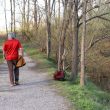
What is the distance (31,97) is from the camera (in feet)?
37.1

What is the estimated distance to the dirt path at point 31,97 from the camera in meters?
10.1

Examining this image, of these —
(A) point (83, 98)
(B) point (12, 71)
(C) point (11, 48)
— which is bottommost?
(A) point (83, 98)

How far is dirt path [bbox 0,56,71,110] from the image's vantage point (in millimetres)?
10078

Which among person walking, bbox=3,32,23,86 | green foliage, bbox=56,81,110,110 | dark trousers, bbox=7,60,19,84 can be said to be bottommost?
green foliage, bbox=56,81,110,110

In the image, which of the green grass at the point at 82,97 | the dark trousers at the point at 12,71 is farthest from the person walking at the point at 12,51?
the green grass at the point at 82,97

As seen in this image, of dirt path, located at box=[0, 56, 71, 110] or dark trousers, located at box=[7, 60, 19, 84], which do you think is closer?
dirt path, located at box=[0, 56, 71, 110]

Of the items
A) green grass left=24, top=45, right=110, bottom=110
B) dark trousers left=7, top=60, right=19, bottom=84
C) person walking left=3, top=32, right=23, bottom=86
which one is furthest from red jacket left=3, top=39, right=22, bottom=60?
green grass left=24, top=45, right=110, bottom=110

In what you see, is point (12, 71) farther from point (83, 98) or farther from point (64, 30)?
point (64, 30)

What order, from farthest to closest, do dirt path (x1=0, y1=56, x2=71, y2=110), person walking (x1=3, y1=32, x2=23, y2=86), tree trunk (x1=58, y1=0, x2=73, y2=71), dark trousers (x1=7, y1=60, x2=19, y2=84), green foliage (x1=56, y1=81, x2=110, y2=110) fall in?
tree trunk (x1=58, y1=0, x2=73, y2=71)
dark trousers (x1=7, y1=60, x2=19, y2=84)
person walking (x1=3, y1=32, x2=23, y2=86)
green foliage (x1=56, y1=81, x2=110, y2=110)
dirt path (x1=0, y1=56, x2=71, y2=110)

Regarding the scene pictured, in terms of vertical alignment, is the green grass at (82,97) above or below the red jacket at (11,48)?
below

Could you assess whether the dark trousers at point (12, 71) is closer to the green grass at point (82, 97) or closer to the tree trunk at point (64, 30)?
the green grass at point (82, 97)

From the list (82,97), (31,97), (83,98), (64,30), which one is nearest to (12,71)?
(31,97)

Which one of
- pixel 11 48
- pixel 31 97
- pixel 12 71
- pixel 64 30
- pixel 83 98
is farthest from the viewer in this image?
pixel 64 30

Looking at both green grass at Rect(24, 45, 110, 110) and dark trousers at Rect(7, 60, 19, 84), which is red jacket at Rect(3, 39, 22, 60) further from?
green grass at Rect(24, 45, 110, 110)
